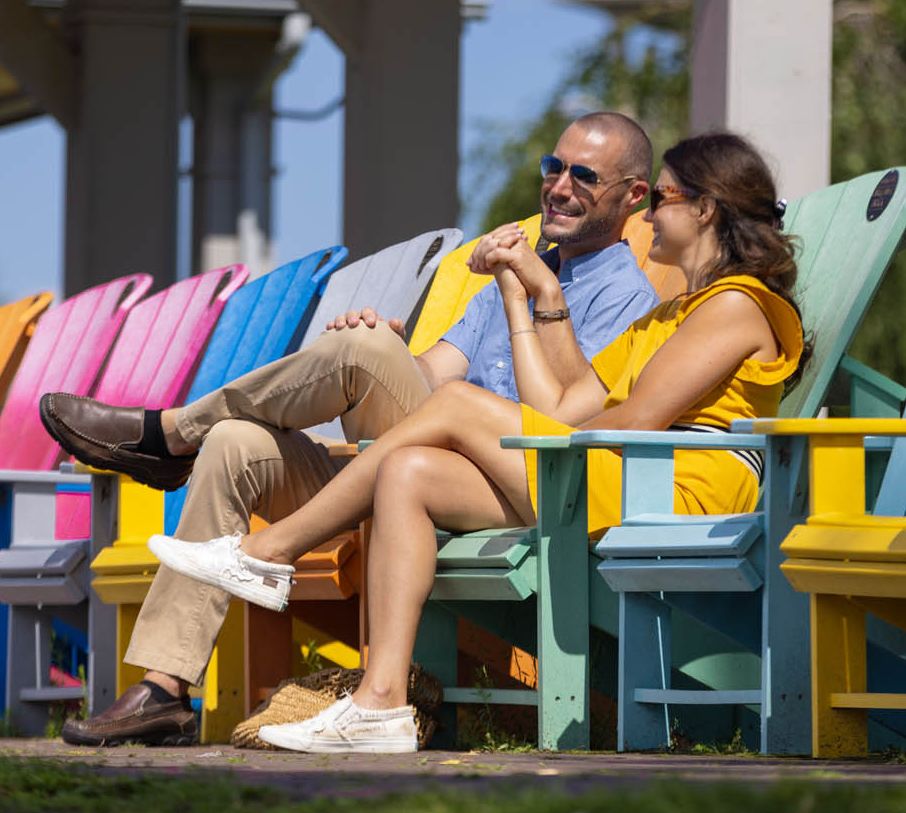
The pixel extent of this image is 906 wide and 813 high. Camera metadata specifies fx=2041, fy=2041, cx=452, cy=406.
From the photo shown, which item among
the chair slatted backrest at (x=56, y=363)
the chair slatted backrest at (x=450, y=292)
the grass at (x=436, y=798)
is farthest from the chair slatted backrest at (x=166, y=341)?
the grass at (x=436, y=798)

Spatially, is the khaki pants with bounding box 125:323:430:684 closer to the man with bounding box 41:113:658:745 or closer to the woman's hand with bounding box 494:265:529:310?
the man with bounding box 41:113:658:745

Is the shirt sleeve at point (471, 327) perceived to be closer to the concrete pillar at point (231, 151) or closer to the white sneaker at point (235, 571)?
the white sneaker at point (235, 571)

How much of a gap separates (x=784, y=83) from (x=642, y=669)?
8.16ft

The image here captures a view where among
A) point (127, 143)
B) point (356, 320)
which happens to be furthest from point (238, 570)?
point (127, 143)

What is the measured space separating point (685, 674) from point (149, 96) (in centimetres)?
750

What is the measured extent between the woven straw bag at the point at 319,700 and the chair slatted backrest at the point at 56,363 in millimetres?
2181

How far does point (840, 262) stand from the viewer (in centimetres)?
434

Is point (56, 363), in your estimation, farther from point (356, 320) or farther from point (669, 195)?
point (669, 195)

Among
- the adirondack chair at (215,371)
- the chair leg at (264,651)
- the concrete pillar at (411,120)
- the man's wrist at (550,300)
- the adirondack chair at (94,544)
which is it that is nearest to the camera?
the man's wrist at (550,300)

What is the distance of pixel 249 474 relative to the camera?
13.5 ft

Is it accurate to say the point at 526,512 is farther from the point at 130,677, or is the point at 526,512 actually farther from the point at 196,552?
the point at 130,677

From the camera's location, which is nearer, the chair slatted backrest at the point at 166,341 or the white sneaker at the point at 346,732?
the white sneaker at the point at 346,732

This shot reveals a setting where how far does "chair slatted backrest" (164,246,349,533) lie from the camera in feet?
17.6

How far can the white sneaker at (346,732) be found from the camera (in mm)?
3609
